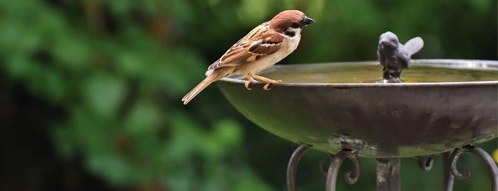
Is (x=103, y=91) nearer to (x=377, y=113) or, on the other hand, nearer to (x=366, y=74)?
(x=366, y=74)

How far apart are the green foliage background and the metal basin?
124 cm

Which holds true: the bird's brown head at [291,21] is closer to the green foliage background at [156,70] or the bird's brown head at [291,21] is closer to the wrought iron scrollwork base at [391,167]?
the wrought iron scrollwork base at [391,167]

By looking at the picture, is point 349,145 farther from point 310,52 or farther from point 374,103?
point 310,52

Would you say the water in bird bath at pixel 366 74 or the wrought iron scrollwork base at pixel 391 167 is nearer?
the wrought iron scrollwork base at pixel 391 167

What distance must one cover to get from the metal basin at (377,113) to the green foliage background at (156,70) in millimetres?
1235

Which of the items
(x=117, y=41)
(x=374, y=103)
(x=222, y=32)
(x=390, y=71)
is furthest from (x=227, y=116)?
(x=374, y=103)

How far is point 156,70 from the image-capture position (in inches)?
108

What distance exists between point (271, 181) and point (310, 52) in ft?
2.23

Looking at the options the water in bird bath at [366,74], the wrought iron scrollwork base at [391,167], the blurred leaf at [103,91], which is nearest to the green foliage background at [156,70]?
the blurred leaf at [103,91]

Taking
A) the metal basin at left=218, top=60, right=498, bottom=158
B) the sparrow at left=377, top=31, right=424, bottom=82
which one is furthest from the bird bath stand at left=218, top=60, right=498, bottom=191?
the sparrow at left=377, top=31, right=424, bottom=82

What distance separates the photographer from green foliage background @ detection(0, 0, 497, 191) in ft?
8.75

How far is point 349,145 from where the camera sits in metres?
1.44

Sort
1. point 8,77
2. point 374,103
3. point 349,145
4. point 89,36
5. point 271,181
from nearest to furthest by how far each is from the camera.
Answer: point 374,103, point 349,145, point 89,36, point 8,77, point 271,181

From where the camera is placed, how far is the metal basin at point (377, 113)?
1.29 m
